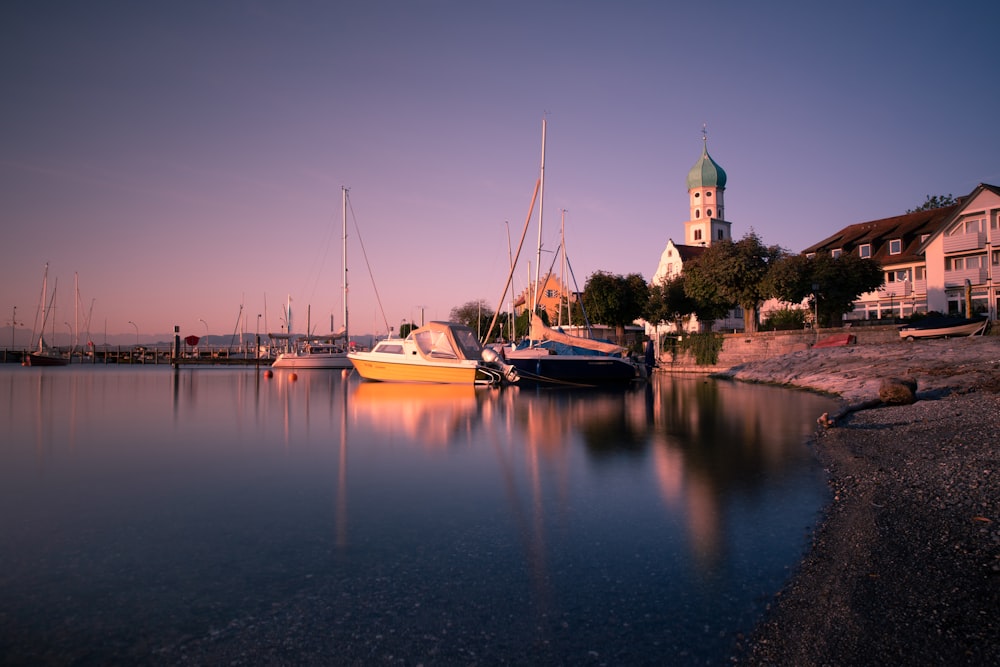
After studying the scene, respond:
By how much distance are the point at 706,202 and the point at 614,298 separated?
41.2 m

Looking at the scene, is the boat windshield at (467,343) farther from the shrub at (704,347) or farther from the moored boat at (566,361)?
the shrub at (704,347)

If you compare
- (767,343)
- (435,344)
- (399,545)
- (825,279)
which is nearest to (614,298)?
(767,343)

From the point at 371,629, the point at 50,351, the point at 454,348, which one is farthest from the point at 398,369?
the point at 50,351

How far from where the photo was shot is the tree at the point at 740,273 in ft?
167

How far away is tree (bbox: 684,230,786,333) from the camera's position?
50.9 m

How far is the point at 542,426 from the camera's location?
1911 centimetres

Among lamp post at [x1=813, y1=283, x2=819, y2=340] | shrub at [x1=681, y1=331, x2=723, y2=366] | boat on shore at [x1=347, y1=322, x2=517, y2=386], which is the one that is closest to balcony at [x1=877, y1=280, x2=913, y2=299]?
lamp post at [x1=813, y1=283, x2=819, y2=340]

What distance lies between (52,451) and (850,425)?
18.2 meters

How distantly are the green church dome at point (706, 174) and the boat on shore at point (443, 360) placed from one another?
71715 mm

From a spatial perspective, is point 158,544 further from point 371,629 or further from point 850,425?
point 850,425

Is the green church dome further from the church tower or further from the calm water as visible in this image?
the calm water

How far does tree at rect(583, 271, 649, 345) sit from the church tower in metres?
33.6

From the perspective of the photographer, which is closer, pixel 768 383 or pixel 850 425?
pixel 850 425

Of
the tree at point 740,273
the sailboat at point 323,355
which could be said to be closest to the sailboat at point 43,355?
the sailboat at point 323,355
